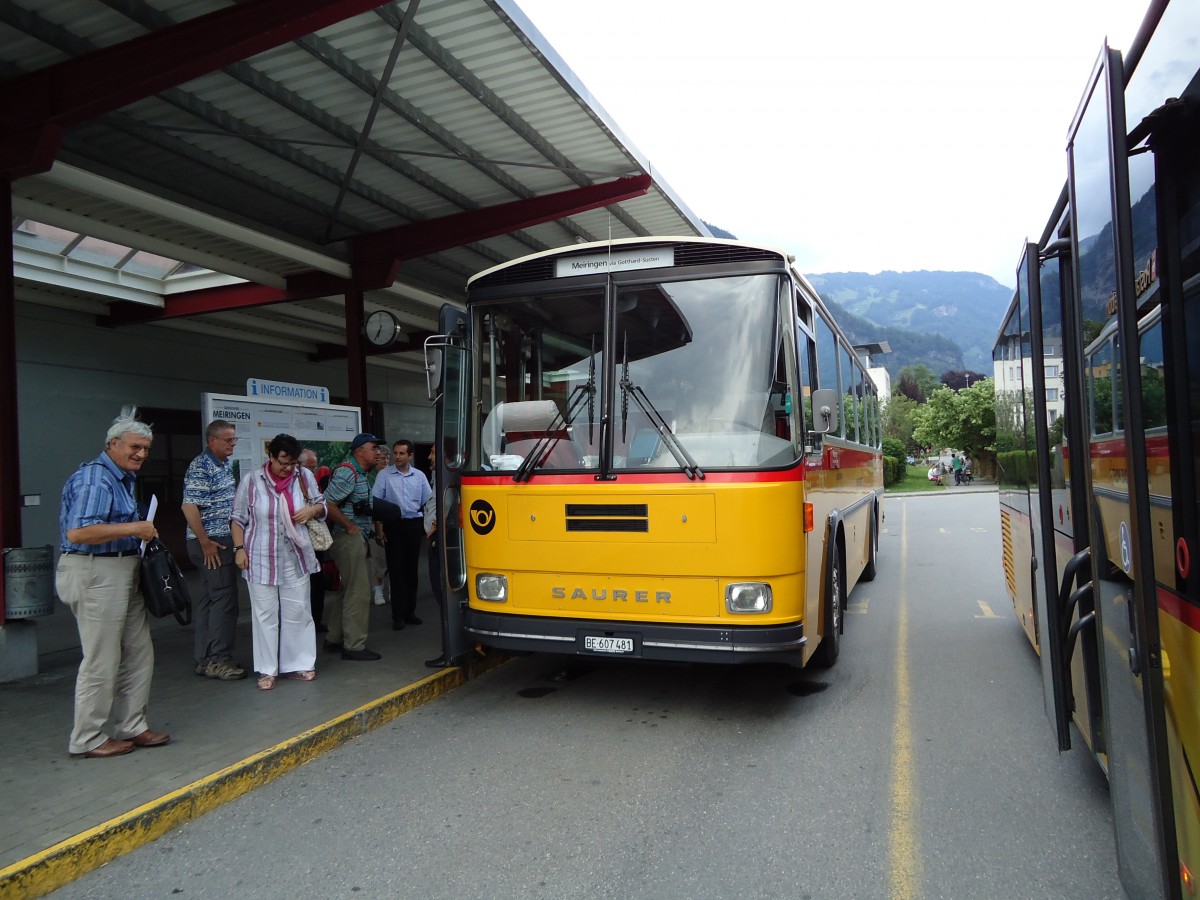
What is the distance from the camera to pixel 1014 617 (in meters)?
8.87

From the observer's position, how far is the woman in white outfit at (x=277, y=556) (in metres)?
6.05

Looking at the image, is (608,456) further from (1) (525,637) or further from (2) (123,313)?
(2) (123,313)

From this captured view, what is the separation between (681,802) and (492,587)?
2097 millimetres

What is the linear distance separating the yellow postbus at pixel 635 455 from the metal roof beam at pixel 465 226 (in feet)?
16.0

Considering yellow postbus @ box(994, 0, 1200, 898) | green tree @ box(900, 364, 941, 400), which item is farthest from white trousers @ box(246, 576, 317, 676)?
green tree @ box(900, 364, 941, 400)

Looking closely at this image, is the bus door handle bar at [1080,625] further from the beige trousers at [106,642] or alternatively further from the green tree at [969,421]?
the green tree at [969,421]

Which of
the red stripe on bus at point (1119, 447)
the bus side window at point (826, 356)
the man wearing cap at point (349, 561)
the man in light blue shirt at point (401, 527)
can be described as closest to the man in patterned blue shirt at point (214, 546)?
the man wearing cap at point (349, 561)

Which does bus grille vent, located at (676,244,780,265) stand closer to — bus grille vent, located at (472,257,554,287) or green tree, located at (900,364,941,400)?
bus grille vent, located at (472,257,554,287)

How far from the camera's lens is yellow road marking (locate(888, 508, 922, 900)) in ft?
11.1

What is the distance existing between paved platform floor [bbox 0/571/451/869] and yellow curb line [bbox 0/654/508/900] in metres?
0.09

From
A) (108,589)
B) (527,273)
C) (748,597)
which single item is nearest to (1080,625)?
(748,597)

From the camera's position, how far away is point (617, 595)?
531 centimetres

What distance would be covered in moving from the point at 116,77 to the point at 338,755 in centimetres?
525

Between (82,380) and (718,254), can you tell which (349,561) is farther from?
(82,380)
